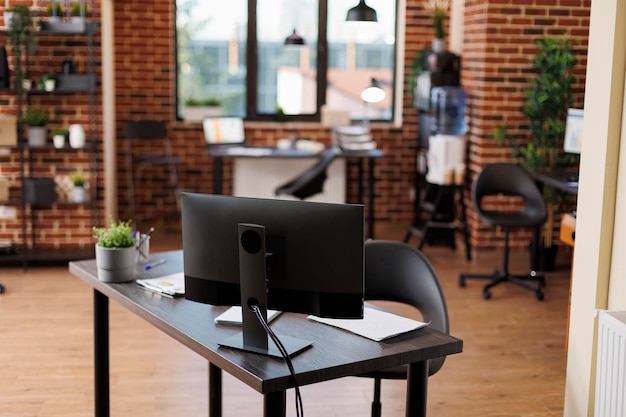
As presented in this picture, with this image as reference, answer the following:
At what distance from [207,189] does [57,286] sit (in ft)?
8.28

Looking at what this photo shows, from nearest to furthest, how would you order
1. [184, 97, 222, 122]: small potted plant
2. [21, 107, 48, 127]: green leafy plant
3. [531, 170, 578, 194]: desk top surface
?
1. [531, 170, 578, 194]: desk top surface
2. [21, 107, 48, 127]: green leafy plant
3. [184, 97, 222, 122]: small potted plant

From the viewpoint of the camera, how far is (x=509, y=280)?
6.44 metres

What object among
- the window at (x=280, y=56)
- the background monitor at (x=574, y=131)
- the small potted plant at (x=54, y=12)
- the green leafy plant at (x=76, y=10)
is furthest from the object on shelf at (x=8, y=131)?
the background monitor at (x=574, y=131)

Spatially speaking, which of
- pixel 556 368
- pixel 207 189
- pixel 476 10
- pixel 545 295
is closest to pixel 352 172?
pixel 207 189

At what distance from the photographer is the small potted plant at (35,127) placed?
6.79m

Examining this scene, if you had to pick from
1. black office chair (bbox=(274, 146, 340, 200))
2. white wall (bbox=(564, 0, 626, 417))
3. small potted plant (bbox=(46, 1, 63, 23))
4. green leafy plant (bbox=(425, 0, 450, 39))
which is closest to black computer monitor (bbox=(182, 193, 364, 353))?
white wall (bbox=(564, 0, 626, 417))

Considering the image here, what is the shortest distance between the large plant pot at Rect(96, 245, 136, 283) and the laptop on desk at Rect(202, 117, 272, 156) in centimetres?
448

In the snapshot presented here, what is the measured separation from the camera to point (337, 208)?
2.63 metres

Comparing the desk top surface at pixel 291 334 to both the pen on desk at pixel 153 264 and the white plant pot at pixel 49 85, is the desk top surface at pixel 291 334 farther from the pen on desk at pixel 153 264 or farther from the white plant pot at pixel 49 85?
the white plant pot at pixel 49 85

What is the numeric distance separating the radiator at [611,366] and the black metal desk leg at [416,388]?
0.69m

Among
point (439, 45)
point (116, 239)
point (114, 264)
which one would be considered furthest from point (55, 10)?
point (114, 264)

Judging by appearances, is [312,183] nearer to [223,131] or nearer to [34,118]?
[223,131]

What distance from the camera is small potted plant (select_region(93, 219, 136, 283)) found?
340 cm

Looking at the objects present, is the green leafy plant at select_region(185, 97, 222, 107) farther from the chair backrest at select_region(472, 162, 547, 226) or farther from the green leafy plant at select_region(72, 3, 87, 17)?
the chair backrest at select_region(472, 162, 547, 226)
